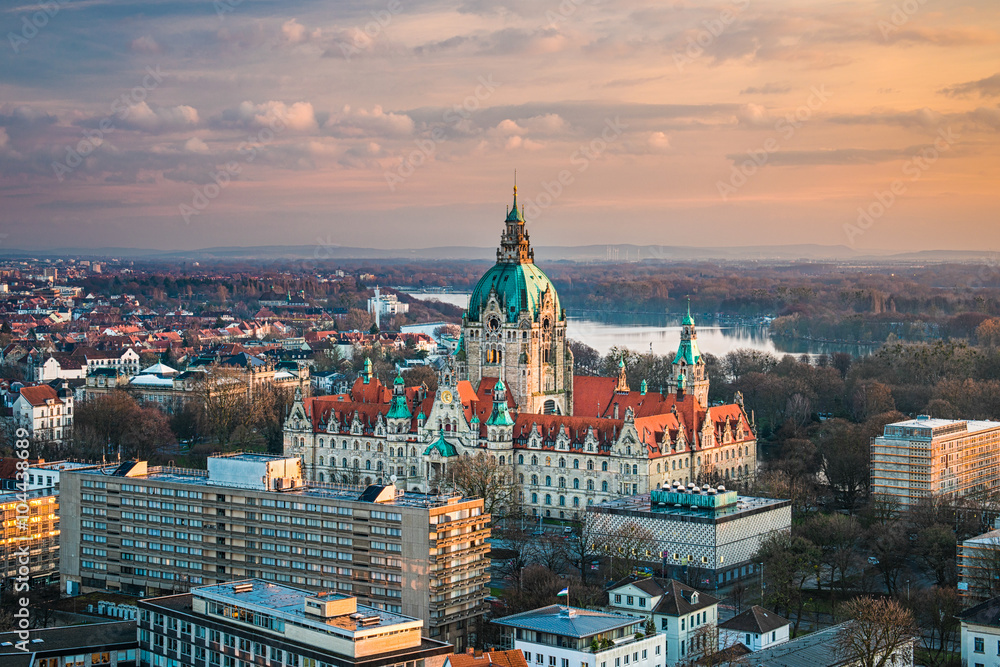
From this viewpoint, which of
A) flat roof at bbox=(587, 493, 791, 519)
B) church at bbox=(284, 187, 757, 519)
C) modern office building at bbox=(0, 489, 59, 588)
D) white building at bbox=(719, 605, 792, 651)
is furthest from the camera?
church at bbox=(284, 187, 757, 519)

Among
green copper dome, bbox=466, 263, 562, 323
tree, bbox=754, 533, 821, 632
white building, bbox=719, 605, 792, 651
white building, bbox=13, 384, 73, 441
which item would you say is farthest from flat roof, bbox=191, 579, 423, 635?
white building, bbox=13, 384, 73, 441

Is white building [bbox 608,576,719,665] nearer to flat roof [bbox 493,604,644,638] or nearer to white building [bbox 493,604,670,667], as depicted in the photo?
white building [bbox 493,604,670,667]

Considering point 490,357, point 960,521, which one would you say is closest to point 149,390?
point 490,357

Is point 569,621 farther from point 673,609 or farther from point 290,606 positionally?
point 290,606

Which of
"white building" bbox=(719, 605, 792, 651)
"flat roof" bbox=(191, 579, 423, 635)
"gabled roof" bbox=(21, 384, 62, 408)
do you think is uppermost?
"gabled roof" bbox=(21, 384, 62, 408)

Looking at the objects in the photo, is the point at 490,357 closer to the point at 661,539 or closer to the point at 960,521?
the point at 661,539

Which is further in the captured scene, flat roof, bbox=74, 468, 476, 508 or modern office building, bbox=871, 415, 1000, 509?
modern office building, bbox=871, 415, 1000, 509

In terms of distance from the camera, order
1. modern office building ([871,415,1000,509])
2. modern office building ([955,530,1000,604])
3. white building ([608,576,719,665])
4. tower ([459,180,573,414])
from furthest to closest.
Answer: tower ([459,180,573,414]) < modern office building ([871,415,1000,509]) < modern office building ([955,530,1000,604]) < white building ([608,576,719,665])
